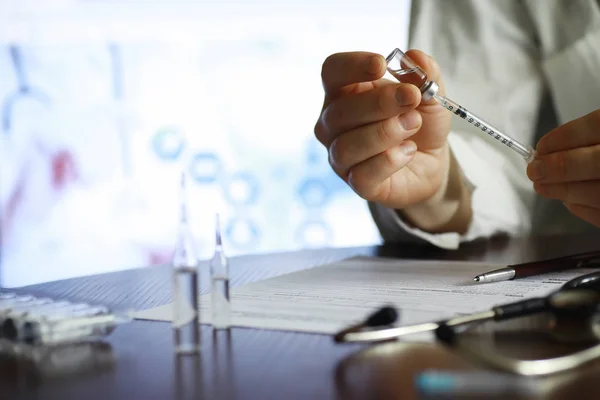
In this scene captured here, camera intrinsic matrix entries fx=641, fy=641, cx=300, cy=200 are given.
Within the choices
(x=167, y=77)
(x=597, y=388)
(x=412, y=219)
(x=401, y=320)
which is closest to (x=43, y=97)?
(x=167, y=77)

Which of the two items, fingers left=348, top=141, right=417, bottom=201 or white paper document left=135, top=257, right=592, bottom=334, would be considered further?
fingers left=348, top=141, right=417, bottom=201

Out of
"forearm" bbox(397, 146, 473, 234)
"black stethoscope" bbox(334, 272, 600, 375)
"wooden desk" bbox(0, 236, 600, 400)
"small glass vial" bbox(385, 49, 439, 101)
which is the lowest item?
"wooden desk" bbox(0, 236, 600, 400)

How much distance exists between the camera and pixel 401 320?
39 centimetres

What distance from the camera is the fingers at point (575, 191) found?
2.08ft

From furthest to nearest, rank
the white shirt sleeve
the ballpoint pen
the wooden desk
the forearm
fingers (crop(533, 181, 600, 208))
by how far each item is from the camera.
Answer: the white shirt sleeve, the forearm, fingers (crop(533, 181, 600, 208)), the ballpoint pen, the wooden desk

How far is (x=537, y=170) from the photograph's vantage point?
639mm

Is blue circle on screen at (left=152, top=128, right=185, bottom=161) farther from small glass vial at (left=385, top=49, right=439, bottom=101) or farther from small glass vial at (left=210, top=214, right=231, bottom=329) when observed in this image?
small glass vial at (left=210, top=214, right=231, bottom=329)

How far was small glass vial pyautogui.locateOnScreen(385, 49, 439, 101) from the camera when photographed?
638 mm

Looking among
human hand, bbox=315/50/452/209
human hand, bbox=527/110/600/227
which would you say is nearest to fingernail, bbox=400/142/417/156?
human hand, bbox=315/50/452/209

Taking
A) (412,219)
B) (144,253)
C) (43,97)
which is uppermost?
(43,97)

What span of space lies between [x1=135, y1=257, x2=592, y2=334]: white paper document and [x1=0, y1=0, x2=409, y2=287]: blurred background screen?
152cm

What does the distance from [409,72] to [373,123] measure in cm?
6

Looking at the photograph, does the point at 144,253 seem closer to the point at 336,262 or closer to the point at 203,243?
the point at 203,243

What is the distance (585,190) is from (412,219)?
11.2 inches
